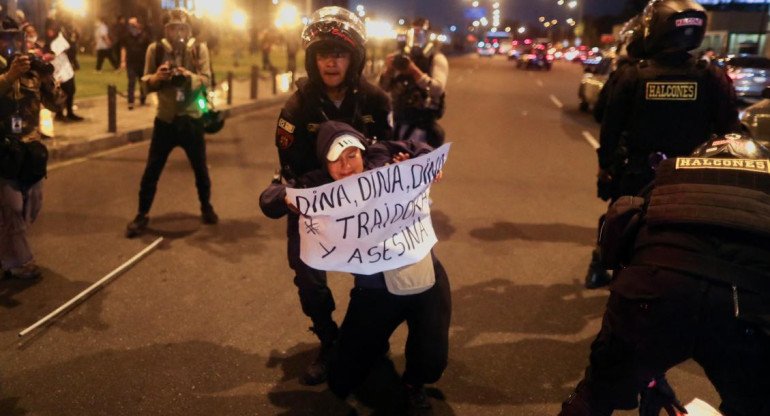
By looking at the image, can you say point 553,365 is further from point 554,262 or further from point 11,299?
point 11,299

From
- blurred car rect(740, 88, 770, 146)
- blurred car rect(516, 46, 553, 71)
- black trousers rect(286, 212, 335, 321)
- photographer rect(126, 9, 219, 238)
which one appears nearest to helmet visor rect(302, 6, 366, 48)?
black trousers rect(286, 212, 335, 321)

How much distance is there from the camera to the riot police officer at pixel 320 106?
352 cm

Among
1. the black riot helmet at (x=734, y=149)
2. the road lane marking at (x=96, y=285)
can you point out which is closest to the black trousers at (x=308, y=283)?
the road lane marking at (x=96, y=285)

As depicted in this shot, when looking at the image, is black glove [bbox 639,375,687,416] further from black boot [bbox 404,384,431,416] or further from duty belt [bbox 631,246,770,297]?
black boot [bbox 404,384,431,416]

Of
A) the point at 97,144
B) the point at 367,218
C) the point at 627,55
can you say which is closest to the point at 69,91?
the point at 97,144

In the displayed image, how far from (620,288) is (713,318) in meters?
0.31

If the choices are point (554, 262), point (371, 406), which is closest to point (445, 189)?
point (554, 262)

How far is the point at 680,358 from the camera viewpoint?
2354 millimetres

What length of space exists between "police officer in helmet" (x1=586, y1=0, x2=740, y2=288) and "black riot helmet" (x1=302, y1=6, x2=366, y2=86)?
5.86 ft

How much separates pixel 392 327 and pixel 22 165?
302 cm

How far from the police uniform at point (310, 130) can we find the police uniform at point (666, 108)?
1666 millimetres

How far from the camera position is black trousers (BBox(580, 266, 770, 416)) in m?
2.23

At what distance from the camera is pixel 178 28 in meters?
6.20

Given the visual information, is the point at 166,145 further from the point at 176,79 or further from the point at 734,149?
the point at 734,149
